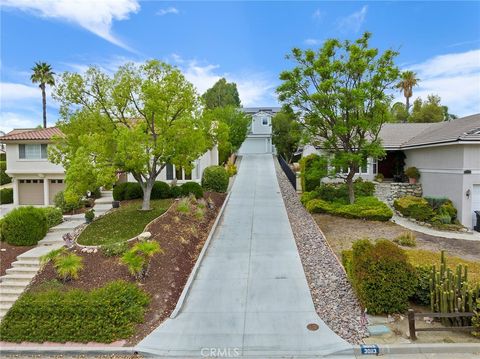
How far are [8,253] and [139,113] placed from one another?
26.1ft

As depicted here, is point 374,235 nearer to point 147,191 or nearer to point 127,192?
point 147,191

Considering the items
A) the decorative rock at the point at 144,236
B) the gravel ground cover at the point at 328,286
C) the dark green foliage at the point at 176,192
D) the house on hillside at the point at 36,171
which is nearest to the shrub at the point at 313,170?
the gravel ground cover at the point at 328,286

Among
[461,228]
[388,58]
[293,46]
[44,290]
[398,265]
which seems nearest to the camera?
[398,265]

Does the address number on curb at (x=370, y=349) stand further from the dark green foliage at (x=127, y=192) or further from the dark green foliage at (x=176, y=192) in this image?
the dark green foliage at (x=127, y=192)

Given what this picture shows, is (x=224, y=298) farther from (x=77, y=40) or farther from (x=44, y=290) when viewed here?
(x=77, y=40)

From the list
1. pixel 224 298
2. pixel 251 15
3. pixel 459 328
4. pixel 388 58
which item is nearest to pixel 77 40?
pixel 251 15

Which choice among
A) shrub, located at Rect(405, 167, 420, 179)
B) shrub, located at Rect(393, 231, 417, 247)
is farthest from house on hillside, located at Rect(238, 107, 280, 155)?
shrub, located at Rect(393, 231, 417, 247)

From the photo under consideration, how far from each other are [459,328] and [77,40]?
17.0 m

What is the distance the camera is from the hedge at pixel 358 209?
1569 centimetres

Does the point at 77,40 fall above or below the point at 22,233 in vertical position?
above

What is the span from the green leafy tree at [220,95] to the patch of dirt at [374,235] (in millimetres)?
36664

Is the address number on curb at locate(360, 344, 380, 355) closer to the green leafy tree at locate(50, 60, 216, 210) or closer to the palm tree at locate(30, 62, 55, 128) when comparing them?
the green leafy tree at locate(50, 60, 216, 210)

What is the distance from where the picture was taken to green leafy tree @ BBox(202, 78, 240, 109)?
1981 inches

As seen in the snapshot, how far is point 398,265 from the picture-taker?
716cm
